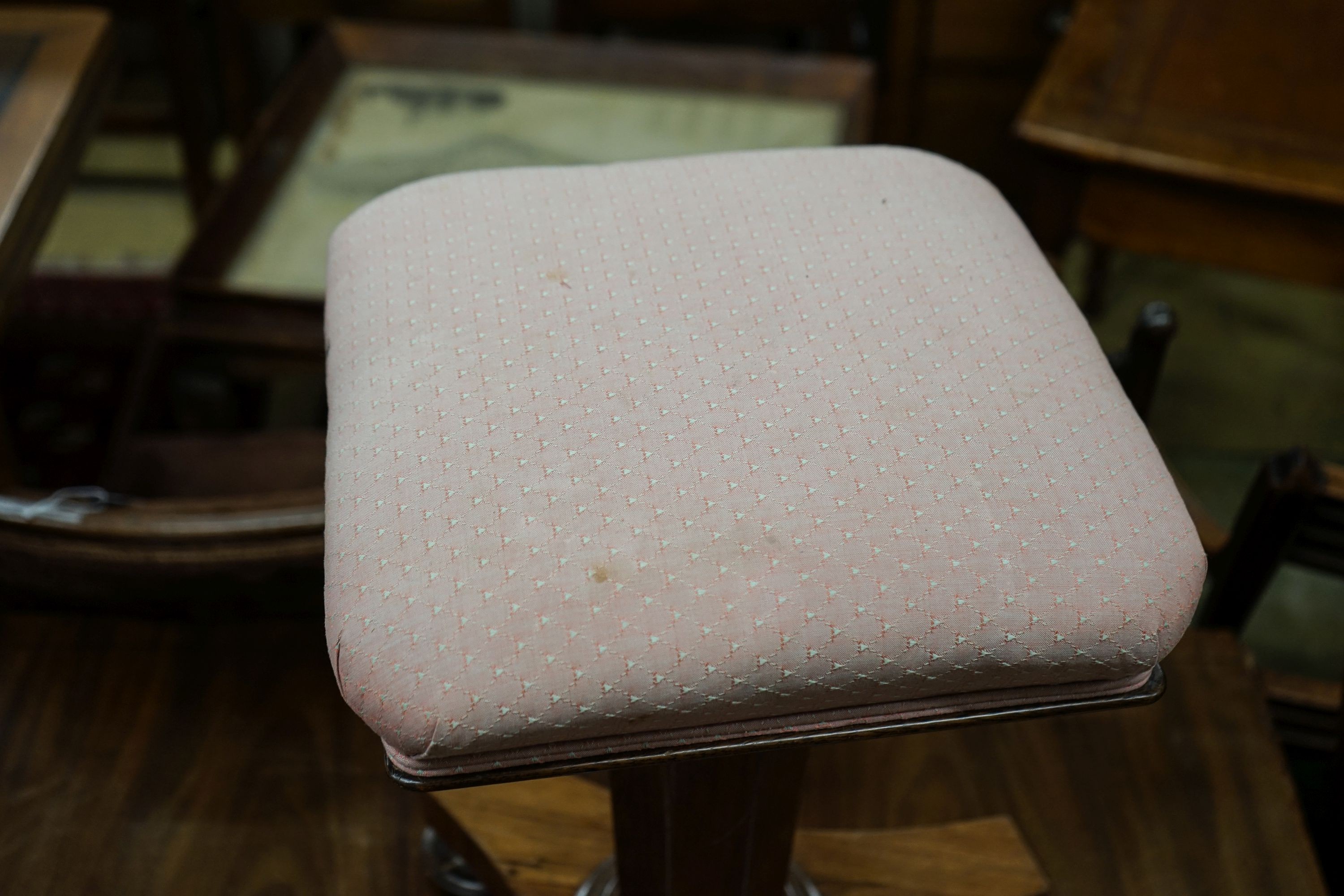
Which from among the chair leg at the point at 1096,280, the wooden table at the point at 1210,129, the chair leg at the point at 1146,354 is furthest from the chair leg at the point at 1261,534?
the chair leg at the point at 1096,280

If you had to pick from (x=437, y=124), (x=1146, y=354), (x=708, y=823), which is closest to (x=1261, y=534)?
(x=1146, y=354)

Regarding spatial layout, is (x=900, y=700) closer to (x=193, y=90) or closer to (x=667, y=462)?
(x=667, y=462)

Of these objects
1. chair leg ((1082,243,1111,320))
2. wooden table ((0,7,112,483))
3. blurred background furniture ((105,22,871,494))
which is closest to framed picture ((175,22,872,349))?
blurred background furniture ((105,22,871,494))

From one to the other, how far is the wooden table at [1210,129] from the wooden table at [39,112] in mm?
814

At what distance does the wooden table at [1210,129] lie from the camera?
3.77 ft

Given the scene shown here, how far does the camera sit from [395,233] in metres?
0.58

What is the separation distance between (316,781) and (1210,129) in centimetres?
99

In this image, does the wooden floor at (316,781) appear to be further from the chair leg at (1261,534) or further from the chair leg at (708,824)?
the chair leg at (708,824)

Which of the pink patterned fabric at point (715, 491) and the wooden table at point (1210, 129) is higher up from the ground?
the pink patterned fabric at point (715, 491)

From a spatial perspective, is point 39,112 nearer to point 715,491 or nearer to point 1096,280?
point 715,491

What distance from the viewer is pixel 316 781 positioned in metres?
0.93

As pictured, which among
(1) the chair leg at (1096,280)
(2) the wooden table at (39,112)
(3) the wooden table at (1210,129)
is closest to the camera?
(2) the wooden table at (39,112)

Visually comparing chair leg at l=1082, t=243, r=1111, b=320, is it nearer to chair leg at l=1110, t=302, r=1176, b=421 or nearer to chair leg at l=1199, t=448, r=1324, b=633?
chair leg at l=1199, t=448, r=1324, b=633

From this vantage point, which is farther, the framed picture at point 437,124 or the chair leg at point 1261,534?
the framed picture at point 437,124
